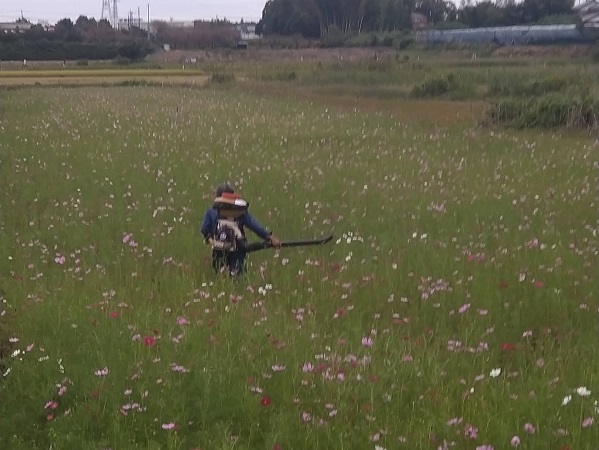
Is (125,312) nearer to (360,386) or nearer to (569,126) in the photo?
(360,386)

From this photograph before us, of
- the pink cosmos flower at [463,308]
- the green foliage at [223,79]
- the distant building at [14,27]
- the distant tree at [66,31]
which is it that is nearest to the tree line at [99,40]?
the distant tree at [66,31]

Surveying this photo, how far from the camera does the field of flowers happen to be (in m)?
4.63

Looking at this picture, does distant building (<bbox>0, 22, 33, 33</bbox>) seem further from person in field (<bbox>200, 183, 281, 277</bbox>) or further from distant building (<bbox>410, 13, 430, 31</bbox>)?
person in field (<bbox>200, 183, 281, 277</bbox>)

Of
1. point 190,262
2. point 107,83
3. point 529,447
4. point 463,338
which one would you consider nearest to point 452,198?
point 190,262

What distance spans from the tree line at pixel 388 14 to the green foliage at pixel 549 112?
529 inches

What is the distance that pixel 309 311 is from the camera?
6727 mm

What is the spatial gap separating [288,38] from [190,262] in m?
67.1

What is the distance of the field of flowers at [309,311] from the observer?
463 centimetres

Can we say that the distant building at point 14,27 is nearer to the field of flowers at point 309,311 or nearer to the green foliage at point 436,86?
the green foliage at point 436,86

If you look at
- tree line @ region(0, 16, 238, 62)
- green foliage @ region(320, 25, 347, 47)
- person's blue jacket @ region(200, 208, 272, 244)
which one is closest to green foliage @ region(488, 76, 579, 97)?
person's blue jacket @ region(200, 208, 272, 244)

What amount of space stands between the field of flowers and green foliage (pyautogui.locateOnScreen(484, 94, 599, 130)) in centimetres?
761

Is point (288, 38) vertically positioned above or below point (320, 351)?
above

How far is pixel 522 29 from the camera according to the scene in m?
44.4

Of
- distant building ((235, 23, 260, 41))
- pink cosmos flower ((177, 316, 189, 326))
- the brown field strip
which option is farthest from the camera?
distant building ((235, 23, 260, 41))
